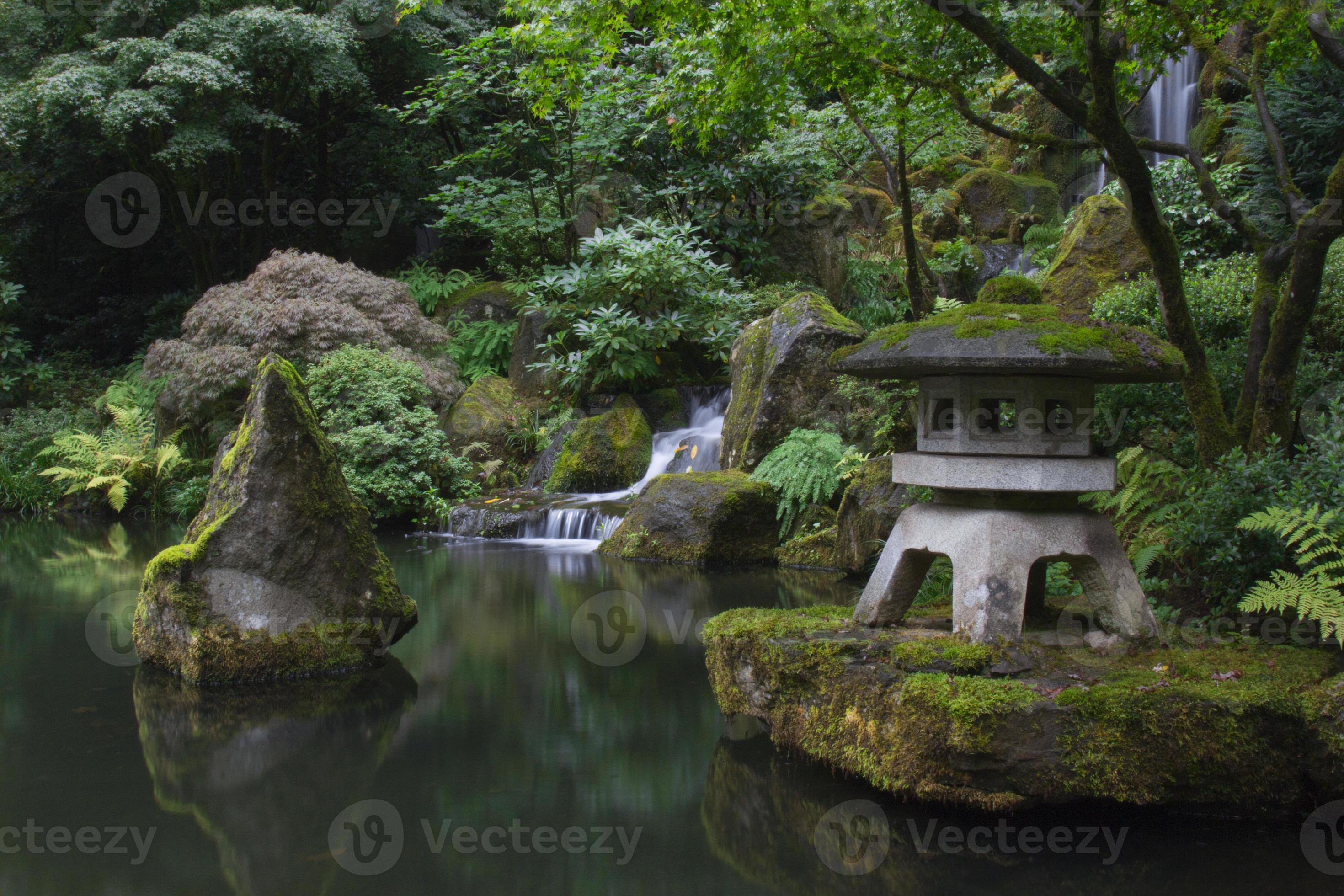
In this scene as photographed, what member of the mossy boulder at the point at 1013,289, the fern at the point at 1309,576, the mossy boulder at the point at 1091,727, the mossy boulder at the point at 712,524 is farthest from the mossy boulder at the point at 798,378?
the mossy boulder at the point at 1091,727

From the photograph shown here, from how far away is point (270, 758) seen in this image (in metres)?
5.09

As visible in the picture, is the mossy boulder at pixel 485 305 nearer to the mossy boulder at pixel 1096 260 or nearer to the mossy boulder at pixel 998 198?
the mossy boulder at pixel 998 198

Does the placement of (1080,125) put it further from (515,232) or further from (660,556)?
(515,232)

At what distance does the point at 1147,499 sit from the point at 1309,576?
1.64 metres

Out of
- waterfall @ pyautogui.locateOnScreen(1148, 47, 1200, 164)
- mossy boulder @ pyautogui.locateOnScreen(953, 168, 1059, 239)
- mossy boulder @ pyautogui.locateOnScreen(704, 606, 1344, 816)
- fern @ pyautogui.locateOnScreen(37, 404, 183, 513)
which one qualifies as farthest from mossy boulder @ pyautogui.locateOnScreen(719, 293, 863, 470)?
fern @ pyautogui.locateOnScreen(37, 404, 183, 513)

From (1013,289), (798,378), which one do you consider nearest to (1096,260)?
(1013,289)

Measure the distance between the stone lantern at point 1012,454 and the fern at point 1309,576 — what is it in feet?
1.76

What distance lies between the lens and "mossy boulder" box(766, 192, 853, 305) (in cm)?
1697

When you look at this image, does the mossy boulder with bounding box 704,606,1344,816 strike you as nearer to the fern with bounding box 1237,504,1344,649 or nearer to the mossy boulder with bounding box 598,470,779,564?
the fern with bounding box 1237,504,1344,649

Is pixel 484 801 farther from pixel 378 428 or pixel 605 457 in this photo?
pixel 378 428

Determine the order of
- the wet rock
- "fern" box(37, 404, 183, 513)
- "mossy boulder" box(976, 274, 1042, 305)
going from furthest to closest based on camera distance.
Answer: the wet rock
"fern" box(37, 404, 183, 513)
"mossy boulder" box(976, 274, 1042, 305)

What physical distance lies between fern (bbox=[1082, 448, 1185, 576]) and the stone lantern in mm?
1292

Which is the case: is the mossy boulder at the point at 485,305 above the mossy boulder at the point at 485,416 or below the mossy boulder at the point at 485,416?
above

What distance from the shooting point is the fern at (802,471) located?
33.9 ft
